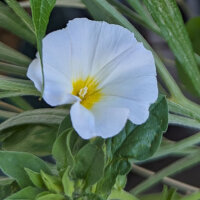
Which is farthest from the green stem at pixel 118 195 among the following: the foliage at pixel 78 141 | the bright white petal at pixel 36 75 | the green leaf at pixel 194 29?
the green leaf at pixel 194 29

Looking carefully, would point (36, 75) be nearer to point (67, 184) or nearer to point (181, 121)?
point (67, 184)

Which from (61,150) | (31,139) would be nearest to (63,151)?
(61,150)

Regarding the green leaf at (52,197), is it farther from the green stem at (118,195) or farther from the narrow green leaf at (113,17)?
the narrow green leaf at (113,17)

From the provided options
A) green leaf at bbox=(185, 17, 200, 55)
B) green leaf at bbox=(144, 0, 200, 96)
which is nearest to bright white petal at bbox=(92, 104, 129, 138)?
green leaf at bbox=(144, 0, 200, 96)

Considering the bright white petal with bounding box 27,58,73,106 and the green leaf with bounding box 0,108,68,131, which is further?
the green leaf with bounding box 0,108,68,131

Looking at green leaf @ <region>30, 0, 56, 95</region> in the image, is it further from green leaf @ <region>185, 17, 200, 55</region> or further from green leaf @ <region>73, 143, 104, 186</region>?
green leaf @ <region>185, 17, 200, 55</region>

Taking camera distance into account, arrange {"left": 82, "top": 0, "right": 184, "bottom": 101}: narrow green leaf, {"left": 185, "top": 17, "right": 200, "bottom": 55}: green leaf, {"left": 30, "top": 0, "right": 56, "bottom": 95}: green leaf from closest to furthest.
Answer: {"left": 30, "top": 0, "right": 56, "bottom": 95}: green leaf < {"left": 82, "top": 0, "right": 184, "bottom": 101}: narrow green leaf < {"left": 185, "top": 17, "right": 200, "bottom": 55}: green leaf

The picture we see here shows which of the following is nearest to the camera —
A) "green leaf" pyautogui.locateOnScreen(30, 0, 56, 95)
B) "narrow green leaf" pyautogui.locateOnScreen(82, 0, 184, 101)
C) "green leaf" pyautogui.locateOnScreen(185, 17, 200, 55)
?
"green leaf" pyautogui.locateOnScreen(30, 0, 56, 95)

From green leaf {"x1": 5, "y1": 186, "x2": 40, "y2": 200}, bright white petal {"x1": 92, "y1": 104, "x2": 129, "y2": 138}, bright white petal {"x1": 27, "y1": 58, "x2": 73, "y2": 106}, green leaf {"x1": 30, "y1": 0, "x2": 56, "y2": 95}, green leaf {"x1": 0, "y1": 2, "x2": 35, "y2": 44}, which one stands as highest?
green leaf {"x1": 30, "y1": 0, "x2": 56, "y2": 95}
